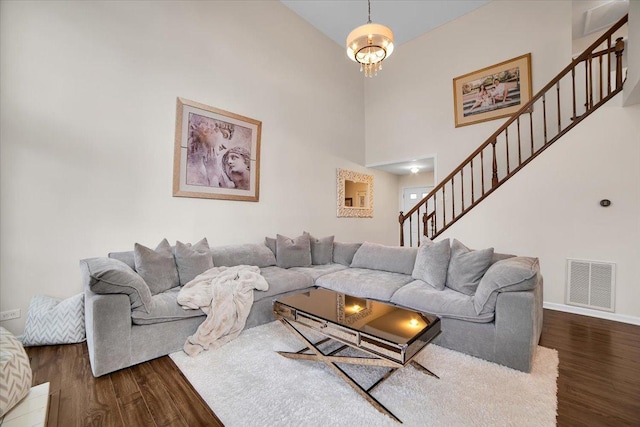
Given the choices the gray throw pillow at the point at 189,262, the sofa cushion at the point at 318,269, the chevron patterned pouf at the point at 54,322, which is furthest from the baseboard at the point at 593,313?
the chevron patterned pouf at the point at 54,322

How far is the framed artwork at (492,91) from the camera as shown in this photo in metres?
4.25

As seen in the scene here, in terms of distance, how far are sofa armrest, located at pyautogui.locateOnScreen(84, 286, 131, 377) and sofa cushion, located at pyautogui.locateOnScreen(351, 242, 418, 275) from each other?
2670mm

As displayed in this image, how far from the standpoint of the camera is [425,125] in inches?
207

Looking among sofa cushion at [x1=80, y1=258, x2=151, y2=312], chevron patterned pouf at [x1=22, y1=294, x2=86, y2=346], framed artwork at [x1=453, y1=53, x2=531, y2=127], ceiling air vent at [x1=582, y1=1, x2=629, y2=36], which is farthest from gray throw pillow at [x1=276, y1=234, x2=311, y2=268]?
ceiling air vent at [x1=582, y1=1, x2=629, y2=36]

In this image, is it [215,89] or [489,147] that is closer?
[215,89]

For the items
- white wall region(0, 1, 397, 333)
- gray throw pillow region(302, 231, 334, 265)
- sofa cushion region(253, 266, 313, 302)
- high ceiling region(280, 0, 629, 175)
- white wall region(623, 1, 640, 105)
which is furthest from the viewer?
high ceiling region(280, 0, 629, 175)

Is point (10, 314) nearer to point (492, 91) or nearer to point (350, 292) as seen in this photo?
point (350, 292)

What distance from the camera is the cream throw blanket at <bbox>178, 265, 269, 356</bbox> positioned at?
2.23m

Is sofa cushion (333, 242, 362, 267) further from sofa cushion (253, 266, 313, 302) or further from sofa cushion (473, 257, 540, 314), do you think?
sofa cushion (473, 257, 540, 314)

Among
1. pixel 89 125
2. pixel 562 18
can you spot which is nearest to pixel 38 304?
pixel 89 125

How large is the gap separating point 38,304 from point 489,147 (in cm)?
617

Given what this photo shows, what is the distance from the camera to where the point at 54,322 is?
2256 mm

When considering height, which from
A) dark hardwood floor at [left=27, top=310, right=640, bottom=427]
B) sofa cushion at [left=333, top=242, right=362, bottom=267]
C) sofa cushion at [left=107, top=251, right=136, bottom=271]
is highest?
sofa cushion at [left=107, top=251, right=136, bottom=271]

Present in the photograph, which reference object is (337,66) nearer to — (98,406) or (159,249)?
(159,249)
